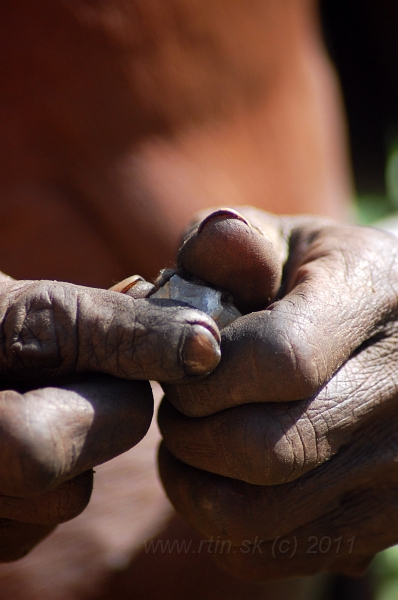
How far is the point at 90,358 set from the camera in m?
0.80

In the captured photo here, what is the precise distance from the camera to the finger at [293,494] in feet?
3.00

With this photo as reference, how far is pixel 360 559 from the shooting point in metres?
1.10

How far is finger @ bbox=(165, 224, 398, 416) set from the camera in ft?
2.65

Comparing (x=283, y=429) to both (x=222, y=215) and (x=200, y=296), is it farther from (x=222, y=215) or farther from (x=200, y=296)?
(x=222, y=215)

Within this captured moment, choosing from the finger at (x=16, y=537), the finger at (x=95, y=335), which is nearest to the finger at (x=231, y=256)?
the finger at (x=95, y=335)

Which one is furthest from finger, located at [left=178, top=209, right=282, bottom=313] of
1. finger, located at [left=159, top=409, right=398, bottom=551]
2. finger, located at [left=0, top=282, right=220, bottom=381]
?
finger, located at [left=159, top=409, right=398, bottom=551]

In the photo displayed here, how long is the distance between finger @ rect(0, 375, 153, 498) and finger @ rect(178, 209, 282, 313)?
0.22 m

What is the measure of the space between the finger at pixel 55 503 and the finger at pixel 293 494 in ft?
0.57

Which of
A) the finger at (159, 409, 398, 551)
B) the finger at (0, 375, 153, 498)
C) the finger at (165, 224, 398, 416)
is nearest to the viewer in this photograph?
the finger at (0, 375, 153, 498)

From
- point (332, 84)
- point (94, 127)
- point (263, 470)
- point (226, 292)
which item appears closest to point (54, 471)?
point (263, 470)

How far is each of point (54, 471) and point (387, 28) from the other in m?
2.81

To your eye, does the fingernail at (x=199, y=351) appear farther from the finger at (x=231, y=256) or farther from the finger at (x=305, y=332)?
the finger at (x=231, y=256)

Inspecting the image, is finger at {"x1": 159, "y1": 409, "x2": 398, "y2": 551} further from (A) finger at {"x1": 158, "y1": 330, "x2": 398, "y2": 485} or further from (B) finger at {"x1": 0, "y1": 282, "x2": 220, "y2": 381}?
(B) finger at {"x1": 0, "y1": 282, "x2": 220, "y2": 381}

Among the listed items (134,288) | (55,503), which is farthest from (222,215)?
(55,503)
